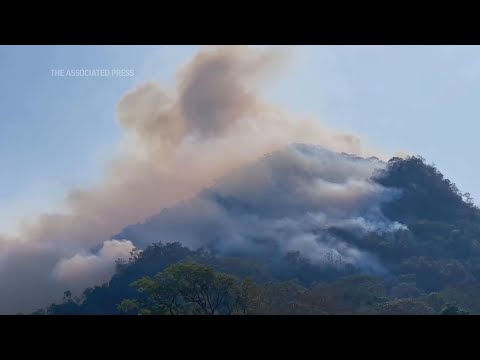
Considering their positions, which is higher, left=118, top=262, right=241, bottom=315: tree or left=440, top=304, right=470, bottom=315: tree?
left=118, top=262, right=241, bottom=315: tree

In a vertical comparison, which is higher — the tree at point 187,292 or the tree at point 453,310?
the tree at point 187,292

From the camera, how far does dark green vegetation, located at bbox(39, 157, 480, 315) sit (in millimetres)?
13633

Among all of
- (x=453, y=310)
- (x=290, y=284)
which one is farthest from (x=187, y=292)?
(x=453, y=310)

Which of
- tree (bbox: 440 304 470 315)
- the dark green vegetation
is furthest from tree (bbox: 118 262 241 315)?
tree (bbox: 440 304 470 315)

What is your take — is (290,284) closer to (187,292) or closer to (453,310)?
(187,292)

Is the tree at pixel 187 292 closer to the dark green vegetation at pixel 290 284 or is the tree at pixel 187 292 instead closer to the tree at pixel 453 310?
the dark green vegetation at pixel 290 284

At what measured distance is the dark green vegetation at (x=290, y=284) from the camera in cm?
1363

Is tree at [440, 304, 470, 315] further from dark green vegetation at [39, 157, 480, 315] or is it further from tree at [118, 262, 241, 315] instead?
tree at [118, 262, 241, 315]

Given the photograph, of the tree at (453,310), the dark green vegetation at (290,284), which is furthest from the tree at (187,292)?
the tree at (453,310)

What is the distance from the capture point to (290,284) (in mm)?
14070
